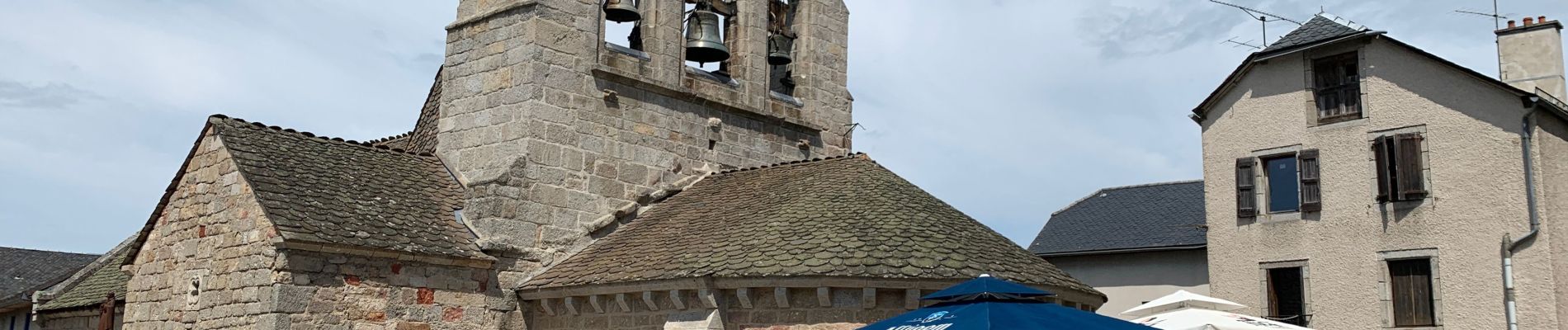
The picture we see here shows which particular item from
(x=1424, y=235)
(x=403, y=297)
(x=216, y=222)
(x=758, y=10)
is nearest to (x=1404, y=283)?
(x=1424, y=235)

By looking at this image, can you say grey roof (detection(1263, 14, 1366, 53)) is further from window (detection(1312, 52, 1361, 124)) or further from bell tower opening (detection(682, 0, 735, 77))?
bell tower opening (detection(682, 0, 735, 77))

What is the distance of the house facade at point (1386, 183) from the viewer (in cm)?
1739

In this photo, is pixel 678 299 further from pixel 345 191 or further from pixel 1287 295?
pixel 1287 295

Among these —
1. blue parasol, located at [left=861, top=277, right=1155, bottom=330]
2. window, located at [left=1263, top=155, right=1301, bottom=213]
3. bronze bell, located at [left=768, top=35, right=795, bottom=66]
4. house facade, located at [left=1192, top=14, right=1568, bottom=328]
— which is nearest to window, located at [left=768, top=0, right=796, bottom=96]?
bronze bell, located at [left=768, top=35, right=795, bottom=66]

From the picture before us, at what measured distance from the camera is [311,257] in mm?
13586

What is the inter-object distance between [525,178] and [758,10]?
4.08 m

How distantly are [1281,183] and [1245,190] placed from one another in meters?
0.48

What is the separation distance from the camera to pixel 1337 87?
62.8ft

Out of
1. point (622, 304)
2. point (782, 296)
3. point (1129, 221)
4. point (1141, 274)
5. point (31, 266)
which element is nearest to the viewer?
point (782, 296)

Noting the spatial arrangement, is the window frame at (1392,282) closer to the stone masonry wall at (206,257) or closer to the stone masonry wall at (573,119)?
the stone masonry wall at (573,119)

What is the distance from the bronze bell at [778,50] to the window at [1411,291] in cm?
829

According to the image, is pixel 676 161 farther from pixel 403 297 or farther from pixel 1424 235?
pixel 1424 235

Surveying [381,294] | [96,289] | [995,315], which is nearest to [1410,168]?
[995,315]

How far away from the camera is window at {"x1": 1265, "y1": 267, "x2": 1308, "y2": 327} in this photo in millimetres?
19156
